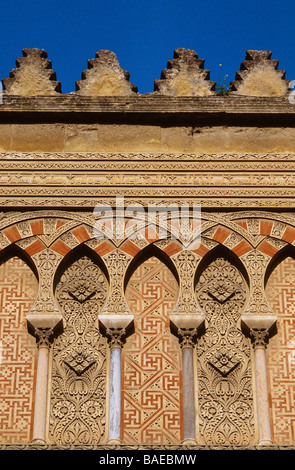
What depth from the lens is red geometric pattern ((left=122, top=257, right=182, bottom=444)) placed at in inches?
471

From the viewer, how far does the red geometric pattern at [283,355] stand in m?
12.0

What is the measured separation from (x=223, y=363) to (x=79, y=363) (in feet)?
4.59

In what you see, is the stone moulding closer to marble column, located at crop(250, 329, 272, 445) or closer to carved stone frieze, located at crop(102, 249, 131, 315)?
marble column, located at crop(250, 329, 272, 445)

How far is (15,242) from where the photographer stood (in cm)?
1276

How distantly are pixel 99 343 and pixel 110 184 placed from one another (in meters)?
1.71

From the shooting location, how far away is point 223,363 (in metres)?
12.3

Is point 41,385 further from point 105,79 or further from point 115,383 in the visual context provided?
point 105,79

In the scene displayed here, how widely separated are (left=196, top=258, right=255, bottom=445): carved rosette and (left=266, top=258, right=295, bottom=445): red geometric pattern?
0.77 feet

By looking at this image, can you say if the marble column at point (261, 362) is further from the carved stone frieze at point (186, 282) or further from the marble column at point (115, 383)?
Result: the marble column at point (115, 383)

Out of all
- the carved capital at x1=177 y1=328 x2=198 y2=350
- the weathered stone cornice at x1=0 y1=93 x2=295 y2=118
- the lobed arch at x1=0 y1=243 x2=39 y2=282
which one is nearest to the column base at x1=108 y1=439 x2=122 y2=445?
the carved capital at x1=177 y1=328 x2=198 y2=350

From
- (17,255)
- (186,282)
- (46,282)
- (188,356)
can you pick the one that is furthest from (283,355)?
(17,255)

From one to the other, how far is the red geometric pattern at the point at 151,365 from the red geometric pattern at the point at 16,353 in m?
0.92
